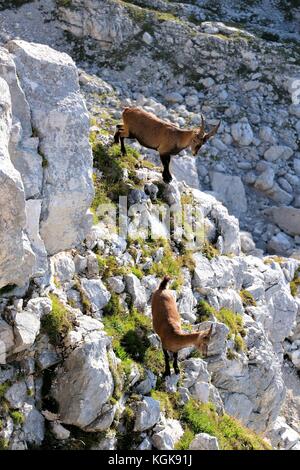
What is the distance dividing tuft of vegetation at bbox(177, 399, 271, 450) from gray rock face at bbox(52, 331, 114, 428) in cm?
192

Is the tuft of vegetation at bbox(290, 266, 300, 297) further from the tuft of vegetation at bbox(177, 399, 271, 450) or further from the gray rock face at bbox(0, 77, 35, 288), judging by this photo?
the gray rock face at bbox(0, 77, 35, 288)

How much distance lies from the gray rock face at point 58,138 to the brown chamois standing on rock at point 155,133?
402cm

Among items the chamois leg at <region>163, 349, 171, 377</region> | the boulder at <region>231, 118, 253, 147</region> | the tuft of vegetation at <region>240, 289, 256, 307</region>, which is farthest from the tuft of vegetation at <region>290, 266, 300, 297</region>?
the chamois leg at <region>163, 349, 171, 377</region>

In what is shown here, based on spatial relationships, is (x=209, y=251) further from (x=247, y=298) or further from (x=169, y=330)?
(x=169, y=330)

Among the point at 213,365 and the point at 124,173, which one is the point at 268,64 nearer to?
the point at 124,173

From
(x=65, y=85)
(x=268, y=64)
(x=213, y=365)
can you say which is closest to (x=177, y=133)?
(x=65, y=85)

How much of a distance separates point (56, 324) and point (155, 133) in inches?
276

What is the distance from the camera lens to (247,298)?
1886 cm

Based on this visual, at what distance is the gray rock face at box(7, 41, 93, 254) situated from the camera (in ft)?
40.3

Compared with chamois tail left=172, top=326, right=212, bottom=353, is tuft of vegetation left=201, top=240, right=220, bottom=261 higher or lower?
lower

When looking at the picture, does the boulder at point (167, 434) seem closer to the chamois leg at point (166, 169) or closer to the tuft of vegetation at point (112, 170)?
the tuft of vegetation at point (112, 170)

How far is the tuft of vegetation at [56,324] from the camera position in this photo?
37.6ft

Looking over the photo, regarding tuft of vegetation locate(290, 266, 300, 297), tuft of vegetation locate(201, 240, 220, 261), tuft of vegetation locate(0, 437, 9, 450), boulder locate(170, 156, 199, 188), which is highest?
tuft of vegetation locate(0, 437, 9, 450)

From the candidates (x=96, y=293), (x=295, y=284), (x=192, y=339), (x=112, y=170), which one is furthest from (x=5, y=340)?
(x=295, y=284)
